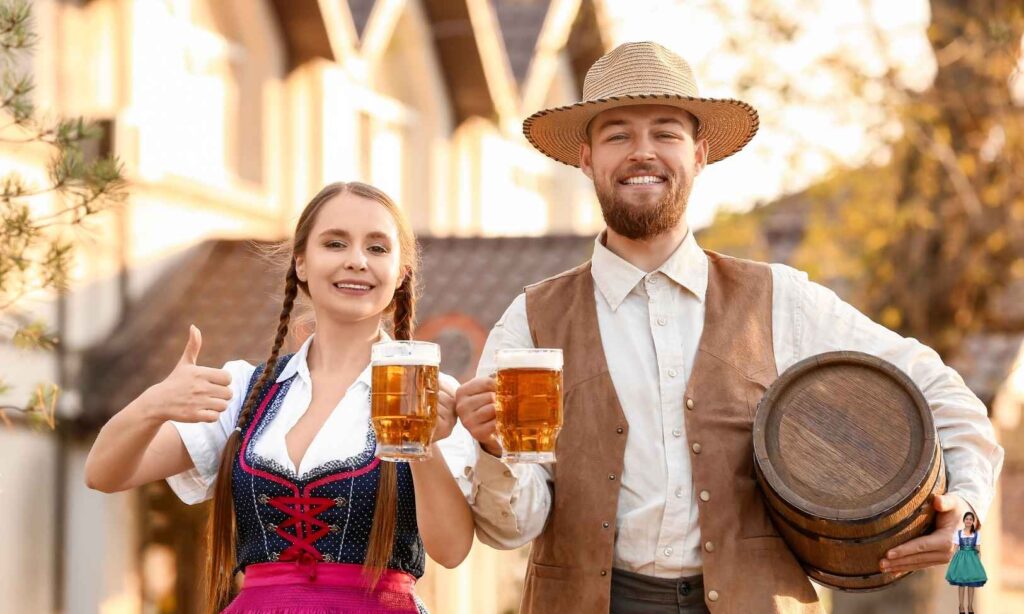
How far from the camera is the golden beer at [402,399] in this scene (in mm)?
3244

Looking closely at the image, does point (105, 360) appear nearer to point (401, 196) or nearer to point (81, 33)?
point (81, 33)

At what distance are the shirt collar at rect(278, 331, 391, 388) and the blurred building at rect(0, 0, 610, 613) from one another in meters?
3.87

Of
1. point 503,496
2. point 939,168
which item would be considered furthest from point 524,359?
point 939,168

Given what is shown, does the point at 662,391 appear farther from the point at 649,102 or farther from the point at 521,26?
the point at 521,26

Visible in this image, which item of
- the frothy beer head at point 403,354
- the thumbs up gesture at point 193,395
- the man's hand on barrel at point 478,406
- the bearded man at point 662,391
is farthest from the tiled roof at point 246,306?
the frothy beer head at point 403,354

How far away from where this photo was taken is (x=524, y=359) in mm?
3256

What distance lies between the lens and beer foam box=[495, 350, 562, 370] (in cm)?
326

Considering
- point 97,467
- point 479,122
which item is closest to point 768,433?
point 97,467

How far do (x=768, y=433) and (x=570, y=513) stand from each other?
0.51 m

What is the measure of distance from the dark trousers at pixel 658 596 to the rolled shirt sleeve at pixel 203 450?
102 centimetres

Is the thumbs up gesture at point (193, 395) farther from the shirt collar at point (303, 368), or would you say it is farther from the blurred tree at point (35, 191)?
the blurred tree at point (35, 191)

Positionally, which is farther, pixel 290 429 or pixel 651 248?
pixel 651 248

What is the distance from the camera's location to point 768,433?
3828mm

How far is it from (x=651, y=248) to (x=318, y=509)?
3.50 feet
